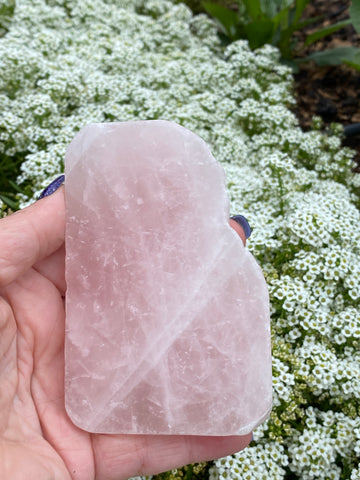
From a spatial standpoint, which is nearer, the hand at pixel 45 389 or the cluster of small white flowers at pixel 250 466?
the hand at pixel 45 389

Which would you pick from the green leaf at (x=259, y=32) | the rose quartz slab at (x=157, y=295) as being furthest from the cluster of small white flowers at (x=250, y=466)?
the green leaf at (x=259, y=32)

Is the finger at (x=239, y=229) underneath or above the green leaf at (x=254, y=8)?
underneath

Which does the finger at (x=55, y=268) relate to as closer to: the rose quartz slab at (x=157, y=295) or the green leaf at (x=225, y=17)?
the rose quartz slab at (x=157, y=295)

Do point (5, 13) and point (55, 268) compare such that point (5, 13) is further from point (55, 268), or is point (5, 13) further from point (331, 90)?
point (55, 268)

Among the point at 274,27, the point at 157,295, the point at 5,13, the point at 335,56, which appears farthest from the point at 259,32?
the point at 157,295

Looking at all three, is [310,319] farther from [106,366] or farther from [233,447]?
[106,366]

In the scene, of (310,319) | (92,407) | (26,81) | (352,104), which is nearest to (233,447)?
(92,407)
